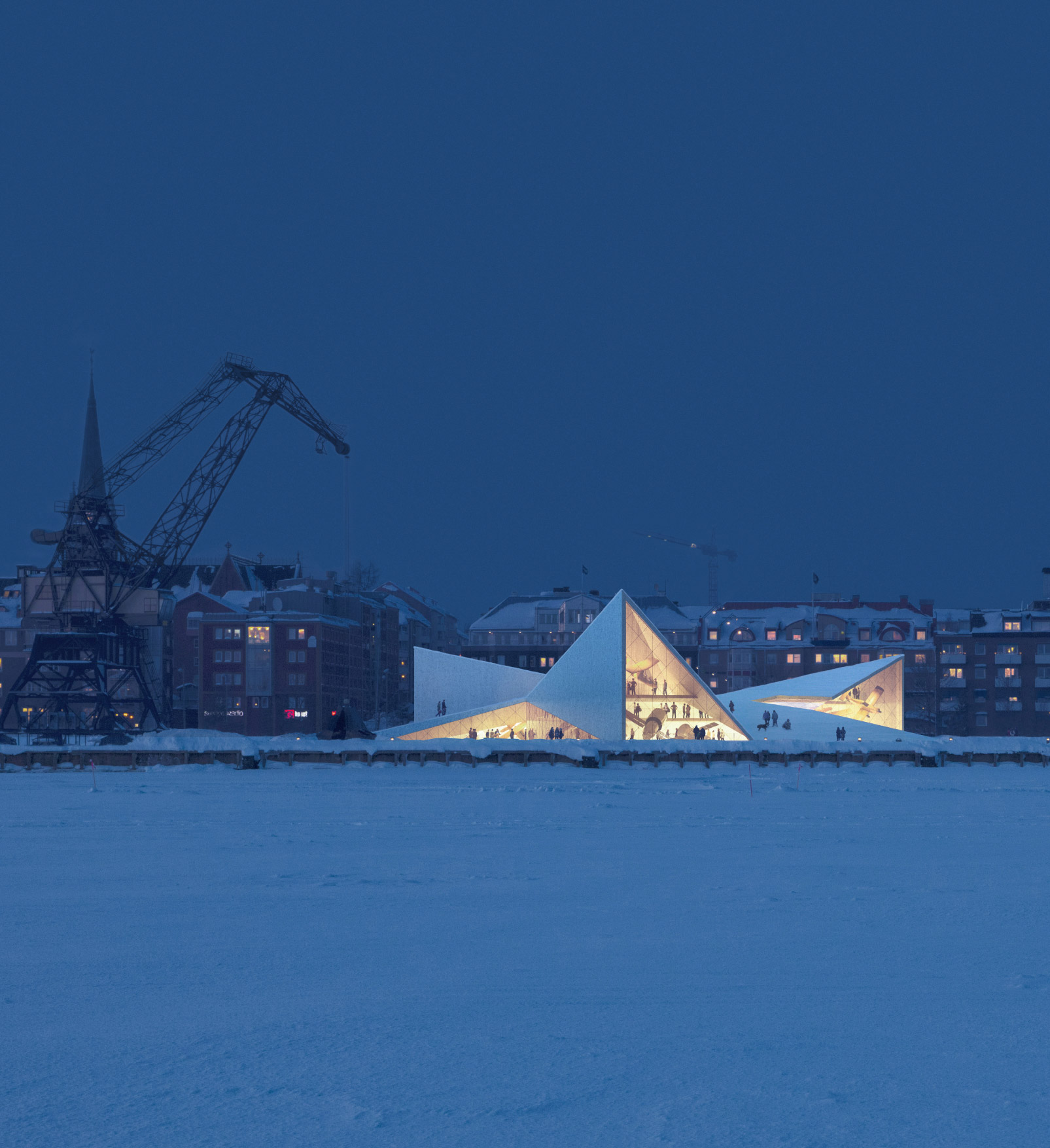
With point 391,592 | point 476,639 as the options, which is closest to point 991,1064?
point 476,639

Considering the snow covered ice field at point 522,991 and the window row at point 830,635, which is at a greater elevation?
the window row at point 830,635

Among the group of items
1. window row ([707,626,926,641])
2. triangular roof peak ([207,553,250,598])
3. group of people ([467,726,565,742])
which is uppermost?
triangular roof peak ([207,553,250,598])

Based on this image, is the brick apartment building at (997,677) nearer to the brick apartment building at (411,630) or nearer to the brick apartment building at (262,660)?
the brick apartment building at (411,630)

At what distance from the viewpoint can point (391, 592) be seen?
15762 centimetres

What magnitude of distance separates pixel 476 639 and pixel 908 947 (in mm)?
122491

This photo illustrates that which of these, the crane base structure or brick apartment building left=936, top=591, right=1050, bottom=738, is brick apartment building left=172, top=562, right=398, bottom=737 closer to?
the crane base structure

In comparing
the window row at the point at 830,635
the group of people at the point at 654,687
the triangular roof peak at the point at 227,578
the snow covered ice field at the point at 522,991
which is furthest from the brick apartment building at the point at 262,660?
the snow covered ice field at the point at 522,991

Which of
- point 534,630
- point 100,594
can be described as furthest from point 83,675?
point 534,630

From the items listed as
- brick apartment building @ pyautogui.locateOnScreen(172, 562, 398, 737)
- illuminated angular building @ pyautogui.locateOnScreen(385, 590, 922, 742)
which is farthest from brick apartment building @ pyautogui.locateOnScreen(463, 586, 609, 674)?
illuminated angular building @ pyautogui.locateOnScreen(385, 590, 922, 742)

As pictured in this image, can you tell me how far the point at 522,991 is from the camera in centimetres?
955

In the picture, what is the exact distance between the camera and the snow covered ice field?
6.79 metres

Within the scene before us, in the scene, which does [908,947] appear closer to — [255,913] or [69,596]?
[255,913]

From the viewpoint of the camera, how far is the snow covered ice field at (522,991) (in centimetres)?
679

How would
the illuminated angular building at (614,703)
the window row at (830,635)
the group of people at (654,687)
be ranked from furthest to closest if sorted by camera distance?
the window row at (830,635) → the group of people at (654,687) → the illuminated angular building at (614,703)
